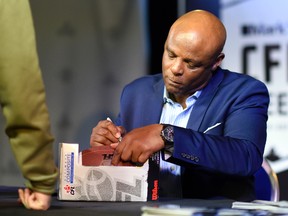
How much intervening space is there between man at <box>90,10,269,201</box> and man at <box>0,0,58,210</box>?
2.14 ft

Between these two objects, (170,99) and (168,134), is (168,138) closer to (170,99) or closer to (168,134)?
(168,134)

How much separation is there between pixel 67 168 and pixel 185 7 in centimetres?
223

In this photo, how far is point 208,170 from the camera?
101 inches

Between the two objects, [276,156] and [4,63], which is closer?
[4,63]

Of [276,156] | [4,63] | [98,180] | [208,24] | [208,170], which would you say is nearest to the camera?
[4,63]

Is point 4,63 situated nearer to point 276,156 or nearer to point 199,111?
point 199,111

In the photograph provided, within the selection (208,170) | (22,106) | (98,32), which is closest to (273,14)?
(98,32)

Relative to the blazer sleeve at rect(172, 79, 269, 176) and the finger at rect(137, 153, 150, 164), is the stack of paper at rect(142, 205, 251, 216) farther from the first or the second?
the blazer sleeve at rect(172, 79, 269, 176)

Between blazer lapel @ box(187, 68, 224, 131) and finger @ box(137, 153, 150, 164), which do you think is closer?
finger @ box(137, 153, 150, 164)

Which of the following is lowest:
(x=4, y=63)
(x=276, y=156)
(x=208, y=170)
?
(x=276, y=156)

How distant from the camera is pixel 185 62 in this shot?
9.00ft

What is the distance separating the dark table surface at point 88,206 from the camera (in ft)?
6.53

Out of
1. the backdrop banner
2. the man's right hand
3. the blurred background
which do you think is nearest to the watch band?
the man's right hand

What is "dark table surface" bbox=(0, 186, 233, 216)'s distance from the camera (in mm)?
1989
